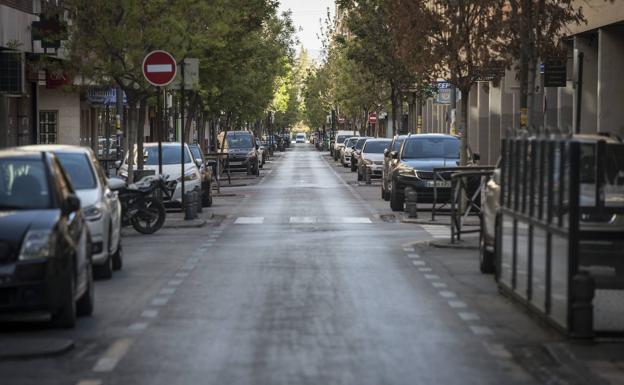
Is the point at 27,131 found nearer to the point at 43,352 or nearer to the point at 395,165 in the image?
the point at 395,165

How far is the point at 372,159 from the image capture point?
185 feet

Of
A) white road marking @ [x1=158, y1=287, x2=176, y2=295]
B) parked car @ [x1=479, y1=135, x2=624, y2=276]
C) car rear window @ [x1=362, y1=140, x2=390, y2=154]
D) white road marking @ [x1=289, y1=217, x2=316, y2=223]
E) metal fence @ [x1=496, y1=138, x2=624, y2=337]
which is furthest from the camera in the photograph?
car rear window @ [x1=362, y1=140, x2=390, y2=154]

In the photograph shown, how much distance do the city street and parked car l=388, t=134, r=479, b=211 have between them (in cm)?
901

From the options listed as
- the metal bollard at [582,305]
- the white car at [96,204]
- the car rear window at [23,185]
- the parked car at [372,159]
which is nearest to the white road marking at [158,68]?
the white car at [96,204]

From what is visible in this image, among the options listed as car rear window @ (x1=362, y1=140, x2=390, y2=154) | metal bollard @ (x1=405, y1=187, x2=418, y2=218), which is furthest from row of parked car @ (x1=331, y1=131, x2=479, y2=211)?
car rear window @ (x1=362, y1=140, x2=390, y2=154)

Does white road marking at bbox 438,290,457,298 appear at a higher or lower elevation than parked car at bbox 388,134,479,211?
lower

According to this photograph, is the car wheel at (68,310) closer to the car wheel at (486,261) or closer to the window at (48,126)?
the car wheel at (486,261)

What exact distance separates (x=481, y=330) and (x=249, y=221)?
18.1 meters

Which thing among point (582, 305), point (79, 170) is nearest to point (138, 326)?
point (582, 305)

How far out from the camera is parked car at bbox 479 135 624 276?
506 inches

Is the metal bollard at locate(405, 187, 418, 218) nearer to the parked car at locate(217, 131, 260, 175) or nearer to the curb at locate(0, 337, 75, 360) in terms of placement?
the curb at locate(0, 337, 75, 360)

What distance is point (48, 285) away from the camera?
12.5 meters

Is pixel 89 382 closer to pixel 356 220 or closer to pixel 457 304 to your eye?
pixel 457 304

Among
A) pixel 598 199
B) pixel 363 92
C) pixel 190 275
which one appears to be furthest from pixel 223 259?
pixel 363 92
